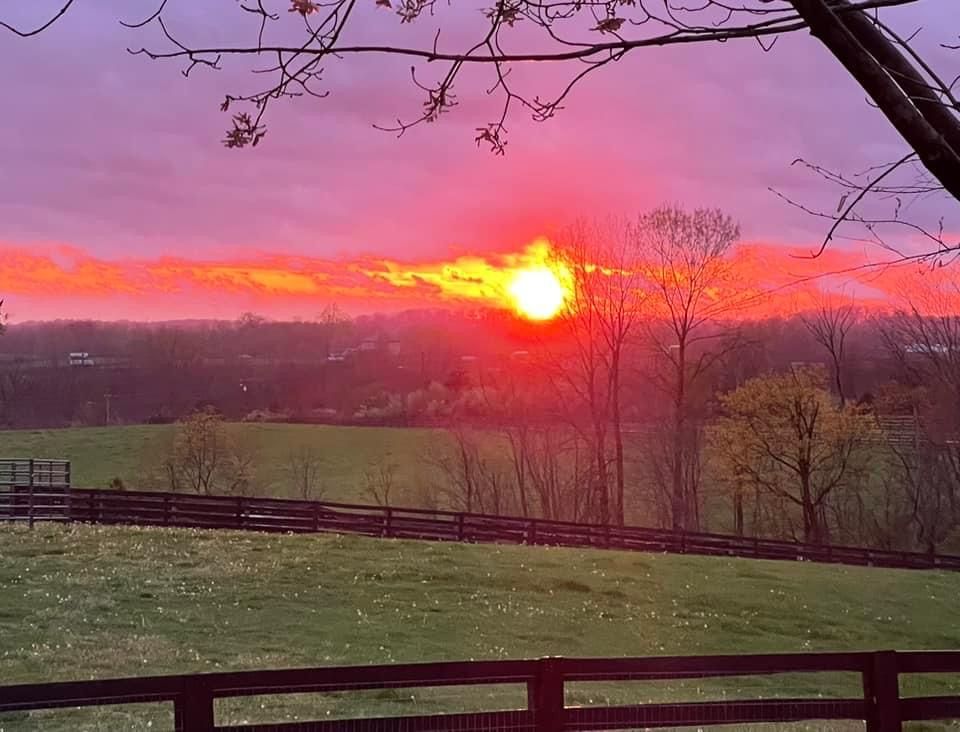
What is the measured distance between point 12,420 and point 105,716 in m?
45.0

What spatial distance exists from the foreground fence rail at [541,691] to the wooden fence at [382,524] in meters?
20.0

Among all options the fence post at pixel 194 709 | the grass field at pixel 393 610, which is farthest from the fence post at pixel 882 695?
the fence post at pixel 194 709

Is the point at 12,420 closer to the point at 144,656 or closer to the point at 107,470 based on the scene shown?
the point at 107,470

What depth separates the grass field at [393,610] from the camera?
9.66 meters

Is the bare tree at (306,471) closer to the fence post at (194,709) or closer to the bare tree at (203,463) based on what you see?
the bare tree at (203,463)

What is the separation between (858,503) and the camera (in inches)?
1437

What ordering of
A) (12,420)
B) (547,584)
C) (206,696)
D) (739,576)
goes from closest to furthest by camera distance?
(206,696), (547,584), (739,576), (12,420)

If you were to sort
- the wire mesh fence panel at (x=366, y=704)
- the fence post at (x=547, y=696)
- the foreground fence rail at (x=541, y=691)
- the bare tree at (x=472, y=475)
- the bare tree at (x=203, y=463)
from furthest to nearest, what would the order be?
the bare tree at (x=203, y=463)
the bare tree at (x=472, y=475)
the wire mesh fence panel at (x=366, y=704)
the fence post at (x=547, y=696)
the foreground fence rail at (x=541, y=691)

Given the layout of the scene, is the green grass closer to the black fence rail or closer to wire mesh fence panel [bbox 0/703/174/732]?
the black fence rail

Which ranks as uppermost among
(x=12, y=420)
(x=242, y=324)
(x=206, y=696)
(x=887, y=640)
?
(x=242, y=324)

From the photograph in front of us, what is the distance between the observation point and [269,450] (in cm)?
4831

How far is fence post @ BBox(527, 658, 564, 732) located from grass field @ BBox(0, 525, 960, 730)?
272 centimetres

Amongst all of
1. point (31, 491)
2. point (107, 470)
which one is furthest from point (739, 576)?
point (107, 470)

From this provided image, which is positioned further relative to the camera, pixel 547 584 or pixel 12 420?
pixel 12 420
